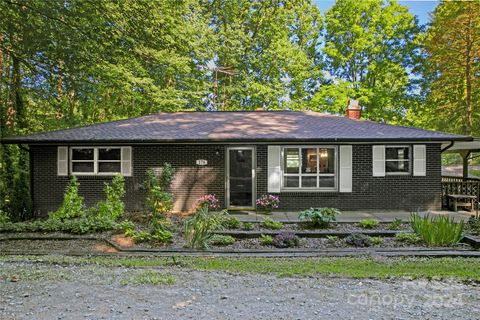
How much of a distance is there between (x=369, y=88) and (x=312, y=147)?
15.6 metres

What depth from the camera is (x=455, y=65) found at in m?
20.4

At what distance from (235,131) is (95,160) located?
4762mm

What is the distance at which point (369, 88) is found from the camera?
24375 millimetres

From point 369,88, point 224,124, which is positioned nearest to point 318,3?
point 369,88

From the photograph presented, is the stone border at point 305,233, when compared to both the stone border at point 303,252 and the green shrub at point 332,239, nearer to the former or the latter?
the green shrub at point 332,239

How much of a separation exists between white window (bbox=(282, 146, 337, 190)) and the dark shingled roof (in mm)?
698

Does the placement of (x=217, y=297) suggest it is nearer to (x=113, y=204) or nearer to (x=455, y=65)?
(x=113, y=204)

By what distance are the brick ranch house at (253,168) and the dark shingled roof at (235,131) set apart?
3.8 inches

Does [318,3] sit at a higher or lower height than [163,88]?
higher

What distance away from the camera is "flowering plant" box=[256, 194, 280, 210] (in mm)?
10874

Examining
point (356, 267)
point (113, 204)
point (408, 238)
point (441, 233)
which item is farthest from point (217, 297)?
point (113, 204)

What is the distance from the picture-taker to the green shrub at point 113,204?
922 cm

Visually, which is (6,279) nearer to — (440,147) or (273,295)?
(273,295)

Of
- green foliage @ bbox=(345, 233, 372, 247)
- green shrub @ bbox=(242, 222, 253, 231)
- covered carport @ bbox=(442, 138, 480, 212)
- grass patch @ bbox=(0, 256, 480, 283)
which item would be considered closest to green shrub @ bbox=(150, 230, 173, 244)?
grass patch @ bbox=(0, 256, 480, 283)
